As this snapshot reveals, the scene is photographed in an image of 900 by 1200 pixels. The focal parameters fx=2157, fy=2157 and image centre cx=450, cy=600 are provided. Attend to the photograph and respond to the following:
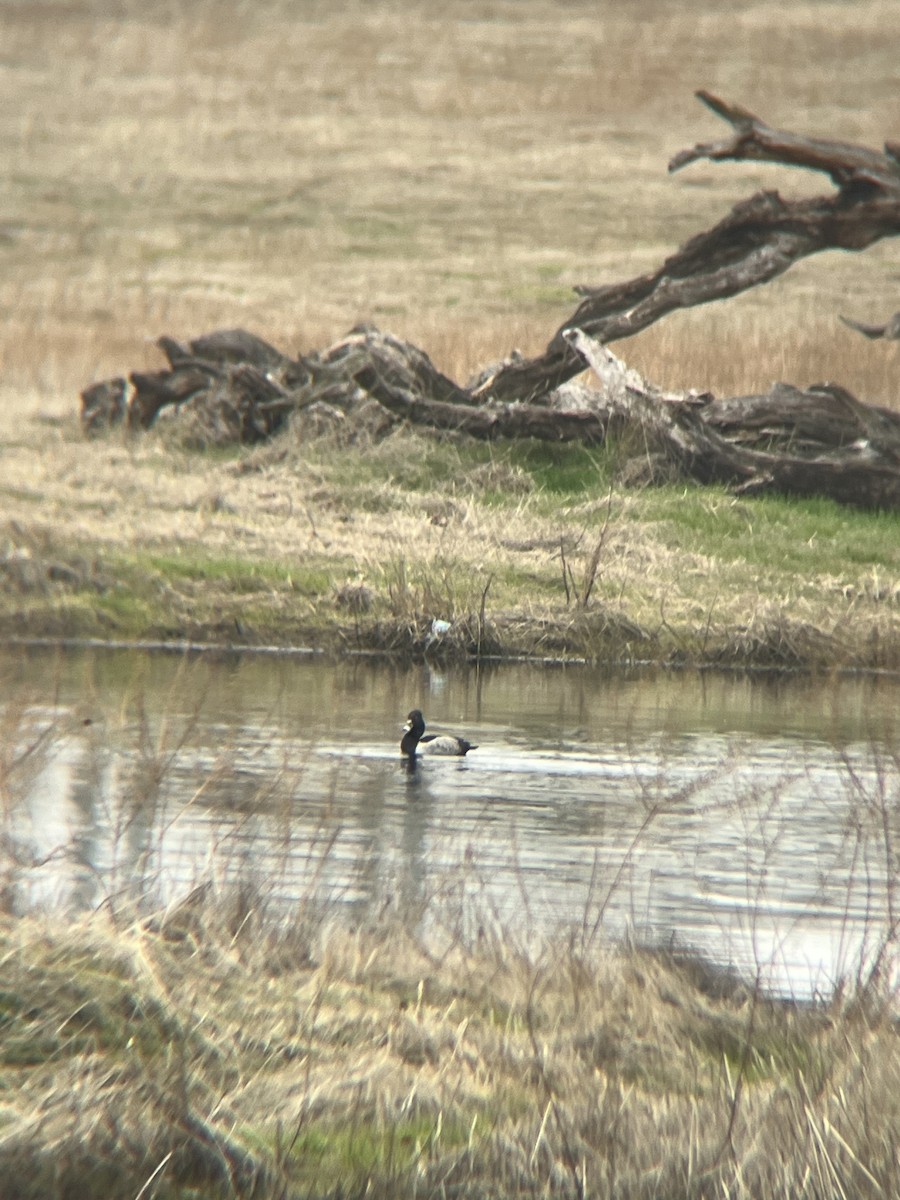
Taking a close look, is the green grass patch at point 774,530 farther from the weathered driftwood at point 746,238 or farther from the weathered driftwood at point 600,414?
the weathered driftwood at point 746,238

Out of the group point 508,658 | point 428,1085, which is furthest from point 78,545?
point 428,1085

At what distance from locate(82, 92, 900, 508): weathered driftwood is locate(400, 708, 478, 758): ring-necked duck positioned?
33.0 ft

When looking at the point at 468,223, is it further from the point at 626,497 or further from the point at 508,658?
the point at 508,658

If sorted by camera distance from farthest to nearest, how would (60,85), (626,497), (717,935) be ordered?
(60,85), (626,497), (717,935)

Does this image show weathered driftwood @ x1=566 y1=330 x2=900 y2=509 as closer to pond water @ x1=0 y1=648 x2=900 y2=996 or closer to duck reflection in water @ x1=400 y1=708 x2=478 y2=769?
pond water @ x1=0 y1=648 x2=900 y2=996

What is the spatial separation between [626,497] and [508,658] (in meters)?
4.45

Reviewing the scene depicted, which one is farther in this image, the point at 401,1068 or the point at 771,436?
the point at 771,436

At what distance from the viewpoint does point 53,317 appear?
153 ft

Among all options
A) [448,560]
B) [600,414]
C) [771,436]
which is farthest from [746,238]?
[448,560]

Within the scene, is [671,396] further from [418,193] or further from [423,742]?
[418,193]

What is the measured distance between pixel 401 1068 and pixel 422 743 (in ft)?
21.4

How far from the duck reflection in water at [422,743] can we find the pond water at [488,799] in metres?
0.16

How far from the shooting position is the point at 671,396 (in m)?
23.6

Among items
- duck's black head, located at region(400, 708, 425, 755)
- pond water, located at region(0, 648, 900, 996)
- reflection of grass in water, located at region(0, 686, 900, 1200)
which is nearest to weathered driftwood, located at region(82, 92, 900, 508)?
pond water, located at region(0, 648, 900, 996)
